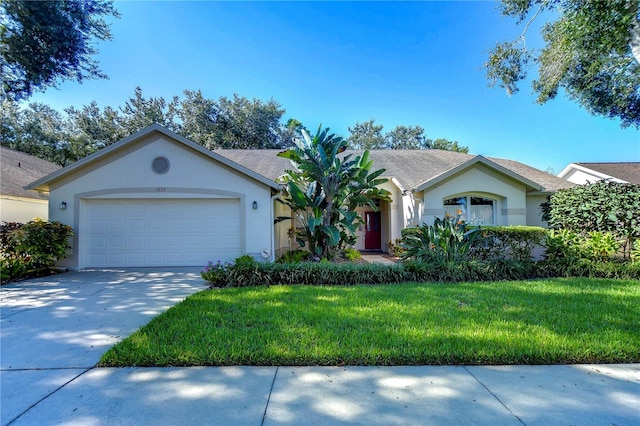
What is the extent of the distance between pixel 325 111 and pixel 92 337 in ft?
61.0

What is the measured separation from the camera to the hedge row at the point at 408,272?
272 inches

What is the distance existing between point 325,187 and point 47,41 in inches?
355

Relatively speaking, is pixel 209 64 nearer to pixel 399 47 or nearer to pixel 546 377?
pixel 399 47

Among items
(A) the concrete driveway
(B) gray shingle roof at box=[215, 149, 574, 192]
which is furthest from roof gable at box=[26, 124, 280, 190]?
(B) gray shingle roof at box=[215, 149, 574, 192]

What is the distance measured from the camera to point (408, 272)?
23.8 ft

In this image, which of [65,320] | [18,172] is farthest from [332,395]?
[18,172]

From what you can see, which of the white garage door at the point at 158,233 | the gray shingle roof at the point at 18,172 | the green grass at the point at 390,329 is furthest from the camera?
the gray shingle roof at the point at 18,172

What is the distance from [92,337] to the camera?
3.91m

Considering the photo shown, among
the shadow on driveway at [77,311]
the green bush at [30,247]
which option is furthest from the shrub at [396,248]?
the green bush at [30,247]

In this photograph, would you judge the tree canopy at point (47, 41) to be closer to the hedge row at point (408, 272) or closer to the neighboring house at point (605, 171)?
the hedge row at point (408, 272)

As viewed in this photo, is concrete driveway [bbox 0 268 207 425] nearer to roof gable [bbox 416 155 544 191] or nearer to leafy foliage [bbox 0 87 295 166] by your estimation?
roof gable [bbox 416 155 544 191]

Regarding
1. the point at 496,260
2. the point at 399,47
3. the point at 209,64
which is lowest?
the point at 496,260

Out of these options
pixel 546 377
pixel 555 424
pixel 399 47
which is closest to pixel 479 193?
pixel 399 47

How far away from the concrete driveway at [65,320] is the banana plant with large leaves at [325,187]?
3.61 meters
